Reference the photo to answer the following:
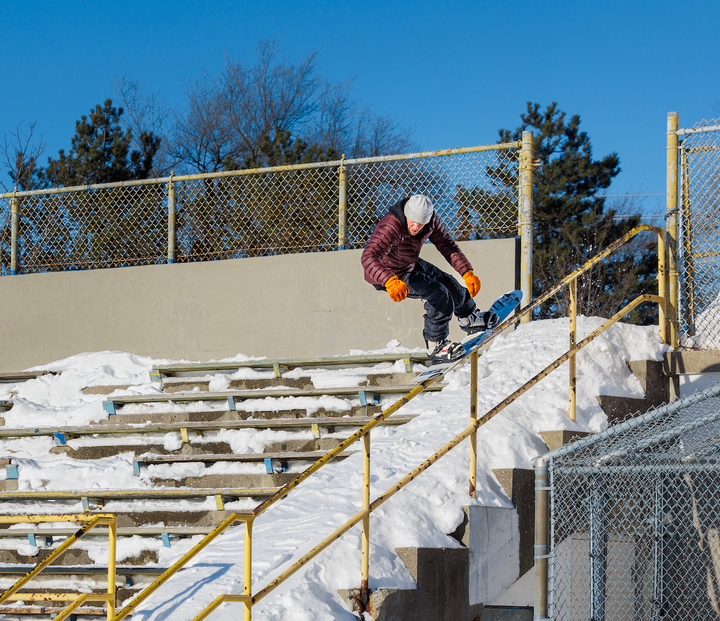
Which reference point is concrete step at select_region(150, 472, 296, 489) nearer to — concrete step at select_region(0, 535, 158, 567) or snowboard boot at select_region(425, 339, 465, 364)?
concrete step at select_region(0, 535, 158, 567)

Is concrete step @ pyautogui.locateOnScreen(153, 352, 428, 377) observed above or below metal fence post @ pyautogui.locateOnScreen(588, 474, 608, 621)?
above

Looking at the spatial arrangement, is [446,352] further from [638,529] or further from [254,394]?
[638,529]

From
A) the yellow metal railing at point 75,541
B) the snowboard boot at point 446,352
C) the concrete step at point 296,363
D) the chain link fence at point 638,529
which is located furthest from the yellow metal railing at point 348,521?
Answer: the concrete step at point 296,363

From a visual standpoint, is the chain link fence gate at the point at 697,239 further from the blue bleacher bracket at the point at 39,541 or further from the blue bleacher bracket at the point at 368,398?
the blue bleacher bracket at the point at 39,541

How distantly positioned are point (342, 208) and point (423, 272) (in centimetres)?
271

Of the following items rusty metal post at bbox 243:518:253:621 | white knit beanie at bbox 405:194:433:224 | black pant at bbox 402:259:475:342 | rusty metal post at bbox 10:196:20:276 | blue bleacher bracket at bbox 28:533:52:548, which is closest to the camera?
rusty metal post at bbox 243:518:253:621

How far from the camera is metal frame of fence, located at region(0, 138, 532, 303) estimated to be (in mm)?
8773

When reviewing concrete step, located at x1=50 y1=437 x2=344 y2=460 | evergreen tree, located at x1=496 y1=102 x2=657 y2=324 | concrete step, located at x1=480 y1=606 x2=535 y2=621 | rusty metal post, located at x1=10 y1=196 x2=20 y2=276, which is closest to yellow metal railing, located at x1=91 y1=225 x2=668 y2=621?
concrete step, located at x1=480 y1=606 x2=535 y2=621

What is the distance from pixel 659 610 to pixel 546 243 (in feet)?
65.5

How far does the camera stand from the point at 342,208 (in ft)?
30.5

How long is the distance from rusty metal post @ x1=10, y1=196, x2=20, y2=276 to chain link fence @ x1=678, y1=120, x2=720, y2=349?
28.4 ft

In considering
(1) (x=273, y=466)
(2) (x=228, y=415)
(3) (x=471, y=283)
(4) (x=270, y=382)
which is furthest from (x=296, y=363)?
(3) (x=471, y=283)

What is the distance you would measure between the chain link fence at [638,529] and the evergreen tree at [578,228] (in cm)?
1744

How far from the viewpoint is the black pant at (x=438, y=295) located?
683 centimetres
